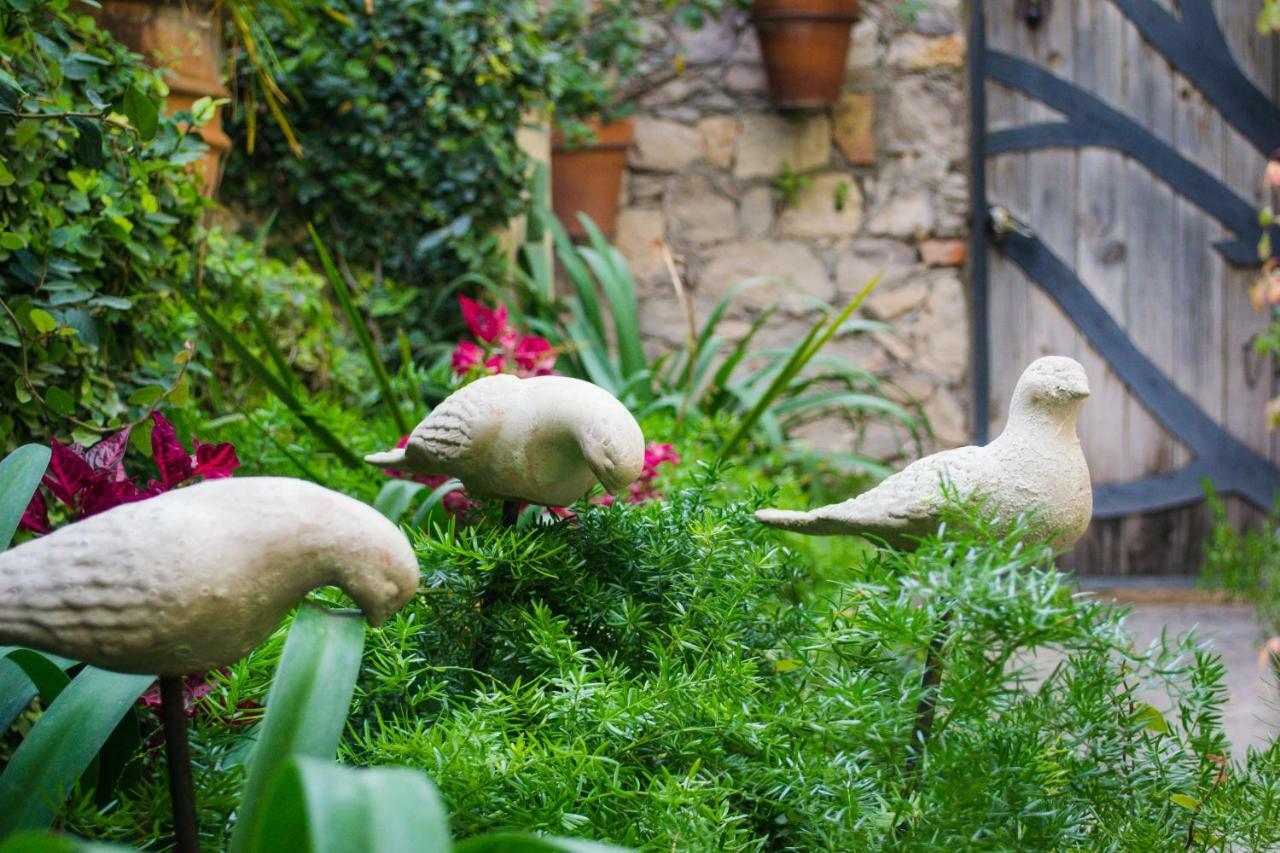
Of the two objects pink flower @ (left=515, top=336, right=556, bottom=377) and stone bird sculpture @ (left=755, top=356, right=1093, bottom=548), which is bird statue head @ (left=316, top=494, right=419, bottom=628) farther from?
pink flower @ (left=515, top=336, right=556, bottom=377)

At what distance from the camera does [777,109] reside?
3.65 metres

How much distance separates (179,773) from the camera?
0.69m

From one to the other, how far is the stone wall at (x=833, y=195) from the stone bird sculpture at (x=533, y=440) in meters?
2.79

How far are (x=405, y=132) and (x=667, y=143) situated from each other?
42.3 inches

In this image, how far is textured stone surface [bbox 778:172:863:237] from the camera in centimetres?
367

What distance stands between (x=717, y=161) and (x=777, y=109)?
0.25 m

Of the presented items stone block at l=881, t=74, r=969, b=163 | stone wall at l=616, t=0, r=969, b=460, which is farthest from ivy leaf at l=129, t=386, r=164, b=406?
stone block at l=881, t=74, r=969, b=163

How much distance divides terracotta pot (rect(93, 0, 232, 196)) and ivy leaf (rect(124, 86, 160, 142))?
0.46 m

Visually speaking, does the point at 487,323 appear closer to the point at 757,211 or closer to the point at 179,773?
the point at 179,773

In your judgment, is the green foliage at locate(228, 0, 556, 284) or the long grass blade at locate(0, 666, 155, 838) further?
the green foliage at locate(228, 0, 556, 284)

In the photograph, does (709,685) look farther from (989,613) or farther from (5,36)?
(5,36)

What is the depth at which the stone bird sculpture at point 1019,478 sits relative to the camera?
0.79 meters

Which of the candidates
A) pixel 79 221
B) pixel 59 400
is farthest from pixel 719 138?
pixel 59 400

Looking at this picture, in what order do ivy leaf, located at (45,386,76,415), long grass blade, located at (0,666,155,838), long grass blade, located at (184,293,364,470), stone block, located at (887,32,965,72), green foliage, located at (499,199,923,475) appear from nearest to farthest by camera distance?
long grass blade, located at (0,666,155,838) < ivy leaf, located at (45,386,76,415) < long grass blade, located at (184,293,364,470) < green foliage, located at (499,199,923,475) < stone block, located at (887,32,965,72)
